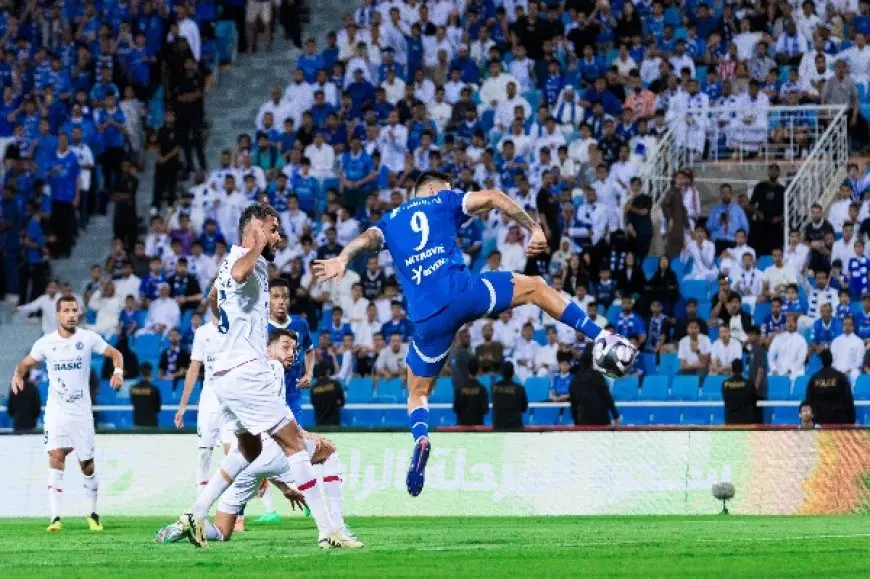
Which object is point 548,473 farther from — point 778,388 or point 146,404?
point 146,404

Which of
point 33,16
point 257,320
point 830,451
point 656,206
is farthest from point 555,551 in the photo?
point 33,16

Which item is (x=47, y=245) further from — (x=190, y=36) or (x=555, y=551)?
(x=555, y=551)

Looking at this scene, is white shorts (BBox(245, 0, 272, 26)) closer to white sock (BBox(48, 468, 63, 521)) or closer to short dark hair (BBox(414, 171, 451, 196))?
white sock (BBox(48, 468, 63, 521))

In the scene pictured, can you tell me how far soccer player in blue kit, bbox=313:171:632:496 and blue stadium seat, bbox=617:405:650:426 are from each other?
37.0 feet

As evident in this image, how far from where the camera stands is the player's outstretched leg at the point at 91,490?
1972 cm

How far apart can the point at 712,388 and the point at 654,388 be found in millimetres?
861

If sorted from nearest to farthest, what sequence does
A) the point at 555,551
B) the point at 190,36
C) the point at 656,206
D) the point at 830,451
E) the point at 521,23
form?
the point at 555,551 → the point at 830,451 → the point at 656,206 → the point at 521,23 → the point at 190,36

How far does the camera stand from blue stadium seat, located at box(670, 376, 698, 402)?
25953 mm

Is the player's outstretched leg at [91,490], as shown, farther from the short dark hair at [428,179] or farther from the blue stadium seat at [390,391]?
the blue stadium seat at [390,391]

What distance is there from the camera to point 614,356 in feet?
45.4

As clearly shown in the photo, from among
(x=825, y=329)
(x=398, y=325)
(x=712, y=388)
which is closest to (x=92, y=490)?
(x=398, y=325)

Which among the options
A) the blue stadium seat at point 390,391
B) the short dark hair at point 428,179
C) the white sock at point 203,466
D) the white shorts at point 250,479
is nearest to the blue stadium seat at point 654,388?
the blue stadium seat at point 390,391

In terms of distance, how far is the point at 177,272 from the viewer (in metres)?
30.6

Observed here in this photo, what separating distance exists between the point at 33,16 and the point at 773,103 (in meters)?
15.4
